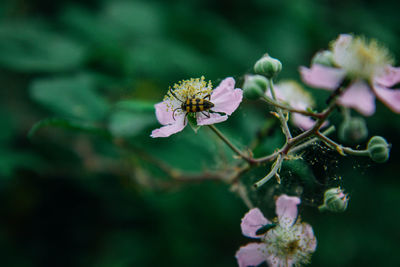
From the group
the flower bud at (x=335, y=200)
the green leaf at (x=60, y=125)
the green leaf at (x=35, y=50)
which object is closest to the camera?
the flower bud at (x=335, y=200)

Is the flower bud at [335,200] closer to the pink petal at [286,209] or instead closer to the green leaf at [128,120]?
the pink petal at [286,209]

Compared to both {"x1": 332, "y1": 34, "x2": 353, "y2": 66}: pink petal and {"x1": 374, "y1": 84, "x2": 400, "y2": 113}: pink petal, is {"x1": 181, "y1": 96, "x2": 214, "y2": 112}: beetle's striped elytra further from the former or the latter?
{"x1": 374, "y1": 84, "x2": 400, "y2": 113}: pink petal

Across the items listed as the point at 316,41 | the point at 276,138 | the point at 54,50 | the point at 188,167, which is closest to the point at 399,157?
the point at 316,41

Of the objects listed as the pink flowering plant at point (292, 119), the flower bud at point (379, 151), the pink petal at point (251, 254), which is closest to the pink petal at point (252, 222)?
the pink flowering plant at point (292, 119)

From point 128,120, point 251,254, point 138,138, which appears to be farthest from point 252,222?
point 138,138

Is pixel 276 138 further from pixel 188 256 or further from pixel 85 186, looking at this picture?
pixel 85 186

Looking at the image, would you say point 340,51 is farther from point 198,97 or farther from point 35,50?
point 35,50

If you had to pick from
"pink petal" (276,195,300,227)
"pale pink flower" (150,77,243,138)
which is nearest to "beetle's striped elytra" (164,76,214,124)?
"pale pink flower" (150,77,243,138)
